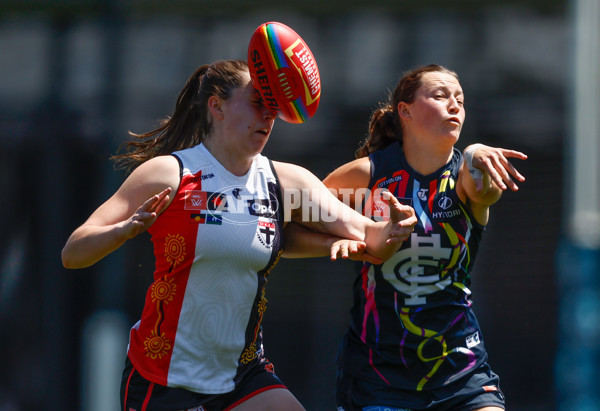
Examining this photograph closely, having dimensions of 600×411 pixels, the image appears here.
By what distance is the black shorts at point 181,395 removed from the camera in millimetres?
2822

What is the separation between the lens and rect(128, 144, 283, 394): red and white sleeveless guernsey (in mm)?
2861

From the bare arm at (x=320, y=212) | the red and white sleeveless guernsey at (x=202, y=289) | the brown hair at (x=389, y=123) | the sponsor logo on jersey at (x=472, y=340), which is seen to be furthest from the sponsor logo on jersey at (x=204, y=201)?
the sponsor logo on jersey at (x=472, y=340)

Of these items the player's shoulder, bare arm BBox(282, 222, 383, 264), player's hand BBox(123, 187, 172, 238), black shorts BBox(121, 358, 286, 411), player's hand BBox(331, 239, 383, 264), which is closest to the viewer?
player's hand BBox(123, 187, 172, 238)

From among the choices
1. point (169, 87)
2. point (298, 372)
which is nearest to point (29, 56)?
point (169, 87)

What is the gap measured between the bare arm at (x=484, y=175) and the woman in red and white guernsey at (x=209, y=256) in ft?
1.35

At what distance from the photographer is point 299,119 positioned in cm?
309

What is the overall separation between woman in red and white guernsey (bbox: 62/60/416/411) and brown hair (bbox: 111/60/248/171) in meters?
0.07

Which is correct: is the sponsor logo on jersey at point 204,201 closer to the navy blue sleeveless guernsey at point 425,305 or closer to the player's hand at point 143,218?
the player's hand at point 143,218

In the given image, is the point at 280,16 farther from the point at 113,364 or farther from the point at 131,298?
the point at 113,364

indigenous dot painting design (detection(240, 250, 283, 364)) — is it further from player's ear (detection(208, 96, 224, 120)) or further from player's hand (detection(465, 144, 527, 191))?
player's hand (detection(465, 144, 527, 191))

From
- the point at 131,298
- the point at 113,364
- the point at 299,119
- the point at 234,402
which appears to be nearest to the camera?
the point at 234,402

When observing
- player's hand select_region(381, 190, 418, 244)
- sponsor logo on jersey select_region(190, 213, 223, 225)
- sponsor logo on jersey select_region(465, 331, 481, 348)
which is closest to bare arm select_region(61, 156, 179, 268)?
sponsor logo on jersey select_region(190, 213, 223, 225)

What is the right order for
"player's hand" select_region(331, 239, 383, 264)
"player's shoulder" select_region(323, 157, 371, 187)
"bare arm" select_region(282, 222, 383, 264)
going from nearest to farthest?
"player's hand" select_region(331, 239, 383, 264) → "bare arm" select_region(282, 222, 383, 264) → "player's shoulder" select_region(323, 157, 371, 187)

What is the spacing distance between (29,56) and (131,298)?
94.5 inches
